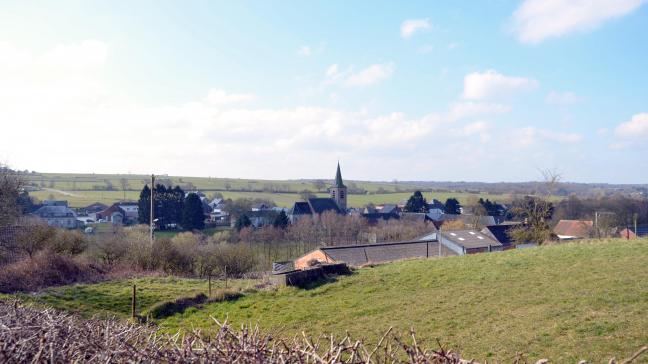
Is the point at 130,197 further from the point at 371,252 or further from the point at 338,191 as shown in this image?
the point at 371,252

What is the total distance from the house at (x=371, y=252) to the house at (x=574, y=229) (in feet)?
45.9

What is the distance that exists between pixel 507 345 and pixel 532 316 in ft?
7.26

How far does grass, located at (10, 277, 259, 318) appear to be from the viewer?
14.9 m

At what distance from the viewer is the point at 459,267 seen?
18.9m

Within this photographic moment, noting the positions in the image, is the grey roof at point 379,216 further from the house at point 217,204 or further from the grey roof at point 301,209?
the house at point 217,204

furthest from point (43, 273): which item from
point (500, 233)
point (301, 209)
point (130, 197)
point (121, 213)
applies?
point (130, 197)

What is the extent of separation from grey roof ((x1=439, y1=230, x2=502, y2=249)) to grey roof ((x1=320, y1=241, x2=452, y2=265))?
5.27 feet

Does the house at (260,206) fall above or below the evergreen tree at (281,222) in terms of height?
above

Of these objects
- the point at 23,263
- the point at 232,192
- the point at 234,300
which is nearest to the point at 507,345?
the point at 234,300

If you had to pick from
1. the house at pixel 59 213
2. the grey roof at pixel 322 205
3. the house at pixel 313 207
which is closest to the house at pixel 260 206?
the house at pixel 313 207

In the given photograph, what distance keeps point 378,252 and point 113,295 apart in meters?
17.0

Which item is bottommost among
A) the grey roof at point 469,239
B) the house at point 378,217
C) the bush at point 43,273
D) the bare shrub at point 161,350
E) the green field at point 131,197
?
the house at point 378,217

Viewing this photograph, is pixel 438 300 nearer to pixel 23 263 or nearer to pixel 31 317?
pixel 31 317

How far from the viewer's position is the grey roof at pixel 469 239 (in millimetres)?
34909
